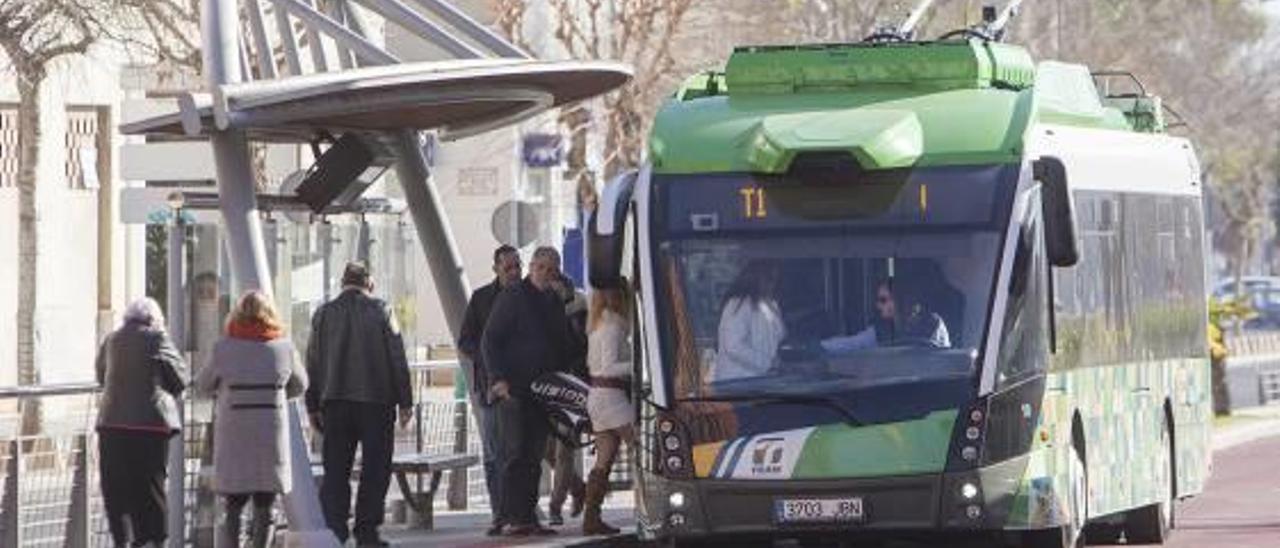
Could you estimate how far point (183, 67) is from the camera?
38438mm

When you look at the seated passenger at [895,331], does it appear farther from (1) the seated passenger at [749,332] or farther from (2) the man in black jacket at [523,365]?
(2) the man in black jacket at [523,365]

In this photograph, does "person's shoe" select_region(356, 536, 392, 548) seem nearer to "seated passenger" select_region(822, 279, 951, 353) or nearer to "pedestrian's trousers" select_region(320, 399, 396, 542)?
"pedestrian's trousers" select_region(320, 399, 396, 542)

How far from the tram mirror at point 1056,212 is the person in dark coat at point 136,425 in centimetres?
514

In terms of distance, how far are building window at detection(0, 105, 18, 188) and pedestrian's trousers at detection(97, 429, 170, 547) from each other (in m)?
20.8

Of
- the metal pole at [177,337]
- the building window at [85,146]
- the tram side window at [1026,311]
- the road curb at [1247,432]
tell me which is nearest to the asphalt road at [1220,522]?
the tram side window at [1026,311]

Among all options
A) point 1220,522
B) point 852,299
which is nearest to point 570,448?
point 852,299

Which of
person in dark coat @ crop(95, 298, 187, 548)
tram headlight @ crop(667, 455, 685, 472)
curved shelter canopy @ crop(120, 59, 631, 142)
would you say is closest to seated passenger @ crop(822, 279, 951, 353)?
tram headlight @ crop(667, 455, 685, 472)

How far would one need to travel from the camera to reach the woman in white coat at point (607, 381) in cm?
2316

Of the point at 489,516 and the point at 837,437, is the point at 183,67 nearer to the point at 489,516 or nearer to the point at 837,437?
the point at 489,516

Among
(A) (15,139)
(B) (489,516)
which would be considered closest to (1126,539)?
(B) (489,516)

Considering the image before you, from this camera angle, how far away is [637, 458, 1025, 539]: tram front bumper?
19703 mm

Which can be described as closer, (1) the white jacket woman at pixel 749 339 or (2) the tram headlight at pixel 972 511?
(2) the tram headlight at pixel 972 511

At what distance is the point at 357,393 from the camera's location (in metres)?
22.2

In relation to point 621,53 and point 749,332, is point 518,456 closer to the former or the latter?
point 749,332
